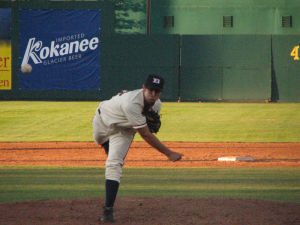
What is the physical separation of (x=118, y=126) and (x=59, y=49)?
17.9 m

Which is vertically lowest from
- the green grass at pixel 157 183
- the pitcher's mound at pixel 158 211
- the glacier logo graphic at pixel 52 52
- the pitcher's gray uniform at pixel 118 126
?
the green grass at pixel 157 183

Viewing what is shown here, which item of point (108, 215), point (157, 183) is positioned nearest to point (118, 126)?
point (108, 215)

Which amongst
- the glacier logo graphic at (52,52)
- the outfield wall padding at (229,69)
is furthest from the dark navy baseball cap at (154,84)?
the glacier logo graphic at (52,52)

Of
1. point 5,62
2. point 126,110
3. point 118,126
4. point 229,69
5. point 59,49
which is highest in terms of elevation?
point 59,49

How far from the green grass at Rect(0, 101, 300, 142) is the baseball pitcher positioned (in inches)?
382

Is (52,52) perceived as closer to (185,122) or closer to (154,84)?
(185,122)

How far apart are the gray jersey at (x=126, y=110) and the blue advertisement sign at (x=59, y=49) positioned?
1672 centimetres

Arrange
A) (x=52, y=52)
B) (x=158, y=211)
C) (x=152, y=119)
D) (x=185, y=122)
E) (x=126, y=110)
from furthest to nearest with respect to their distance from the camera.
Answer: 1. (x=52, y=52)
2. (x=185, y=122)
3. (x=158, y=211)
4. (x=152, y=119)
5. (x=126, y=110)

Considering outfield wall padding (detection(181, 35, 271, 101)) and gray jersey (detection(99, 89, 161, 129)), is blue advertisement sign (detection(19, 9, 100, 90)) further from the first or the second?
gray jersey (detection(99, 89, 161, 129))

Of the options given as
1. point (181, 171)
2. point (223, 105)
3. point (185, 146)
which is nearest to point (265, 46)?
point (223, 105)

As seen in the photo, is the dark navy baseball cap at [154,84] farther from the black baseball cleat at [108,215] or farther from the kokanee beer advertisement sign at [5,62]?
the kokanee beer advertisement sign at [5,62]

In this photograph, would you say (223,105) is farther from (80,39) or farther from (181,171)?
(181,171)

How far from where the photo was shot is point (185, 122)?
1802 centimetres

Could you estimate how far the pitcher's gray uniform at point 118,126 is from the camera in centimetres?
562
